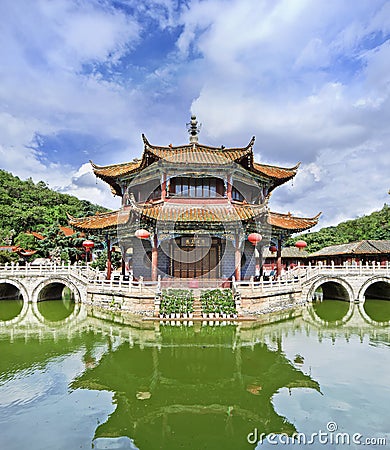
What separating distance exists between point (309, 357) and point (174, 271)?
9449 mm

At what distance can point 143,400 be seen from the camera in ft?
24.9

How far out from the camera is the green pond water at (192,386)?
6.16 metres

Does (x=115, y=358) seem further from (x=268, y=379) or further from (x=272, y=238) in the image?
(x=272, y=238)

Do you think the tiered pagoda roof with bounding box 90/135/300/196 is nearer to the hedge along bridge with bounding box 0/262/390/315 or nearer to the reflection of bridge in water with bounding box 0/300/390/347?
the hedge along bridge with bounding box 0/262/390/315

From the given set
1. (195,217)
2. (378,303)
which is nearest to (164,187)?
(195,217)

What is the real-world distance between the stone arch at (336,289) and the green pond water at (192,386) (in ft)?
21.9

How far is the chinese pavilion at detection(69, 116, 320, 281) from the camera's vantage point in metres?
17.0

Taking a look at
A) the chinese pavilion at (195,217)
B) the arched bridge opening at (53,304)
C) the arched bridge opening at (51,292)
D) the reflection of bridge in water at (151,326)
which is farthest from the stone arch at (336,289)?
the arched bridge opening at (51,292)

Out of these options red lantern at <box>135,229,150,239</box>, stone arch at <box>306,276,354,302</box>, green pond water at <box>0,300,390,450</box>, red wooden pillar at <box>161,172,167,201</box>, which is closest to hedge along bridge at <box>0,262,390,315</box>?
stone arch at <box>306,276,354,302</box>

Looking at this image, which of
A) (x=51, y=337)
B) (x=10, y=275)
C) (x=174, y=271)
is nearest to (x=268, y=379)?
(x=51, y=337)

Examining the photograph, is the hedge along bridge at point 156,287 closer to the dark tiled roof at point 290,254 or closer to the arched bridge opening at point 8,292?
the arched bridge opening at point 8,292

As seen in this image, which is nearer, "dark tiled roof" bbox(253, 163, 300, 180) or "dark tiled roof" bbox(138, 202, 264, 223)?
"dark tiled roof" bbox(138, 202, 264, 223)

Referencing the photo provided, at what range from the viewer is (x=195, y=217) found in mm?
16859

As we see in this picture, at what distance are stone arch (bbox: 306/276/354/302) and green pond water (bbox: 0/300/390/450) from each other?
667 cm
